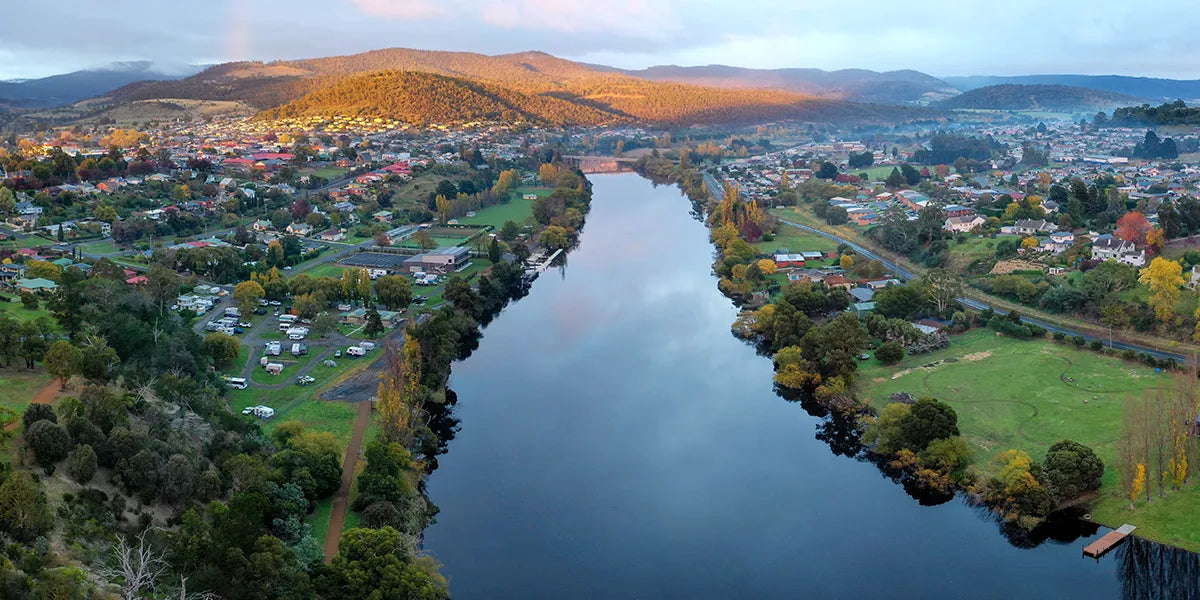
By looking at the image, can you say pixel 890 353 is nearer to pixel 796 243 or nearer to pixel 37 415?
pixel 796 243

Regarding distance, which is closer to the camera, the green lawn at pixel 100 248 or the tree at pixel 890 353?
the tree at pixel 890 353

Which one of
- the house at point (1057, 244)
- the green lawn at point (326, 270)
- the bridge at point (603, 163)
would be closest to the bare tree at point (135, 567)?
the green lawn at point (326, 270)

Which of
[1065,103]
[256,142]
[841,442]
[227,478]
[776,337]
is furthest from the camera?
[1065,103]

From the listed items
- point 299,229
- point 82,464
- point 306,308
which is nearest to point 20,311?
point 306,308

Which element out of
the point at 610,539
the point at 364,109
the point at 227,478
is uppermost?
the point at 364,109

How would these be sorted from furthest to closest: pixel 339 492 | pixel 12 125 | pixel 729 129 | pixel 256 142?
pixel 729 129 → pixel 12 125 → pixel 256 142 → pixel 339 492

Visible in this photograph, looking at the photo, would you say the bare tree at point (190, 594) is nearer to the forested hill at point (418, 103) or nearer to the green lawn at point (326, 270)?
the green lawn at point (326, 270)

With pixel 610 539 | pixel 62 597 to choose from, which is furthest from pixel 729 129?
pixel 62 597

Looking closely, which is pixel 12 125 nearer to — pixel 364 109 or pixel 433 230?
pixel 364 109
